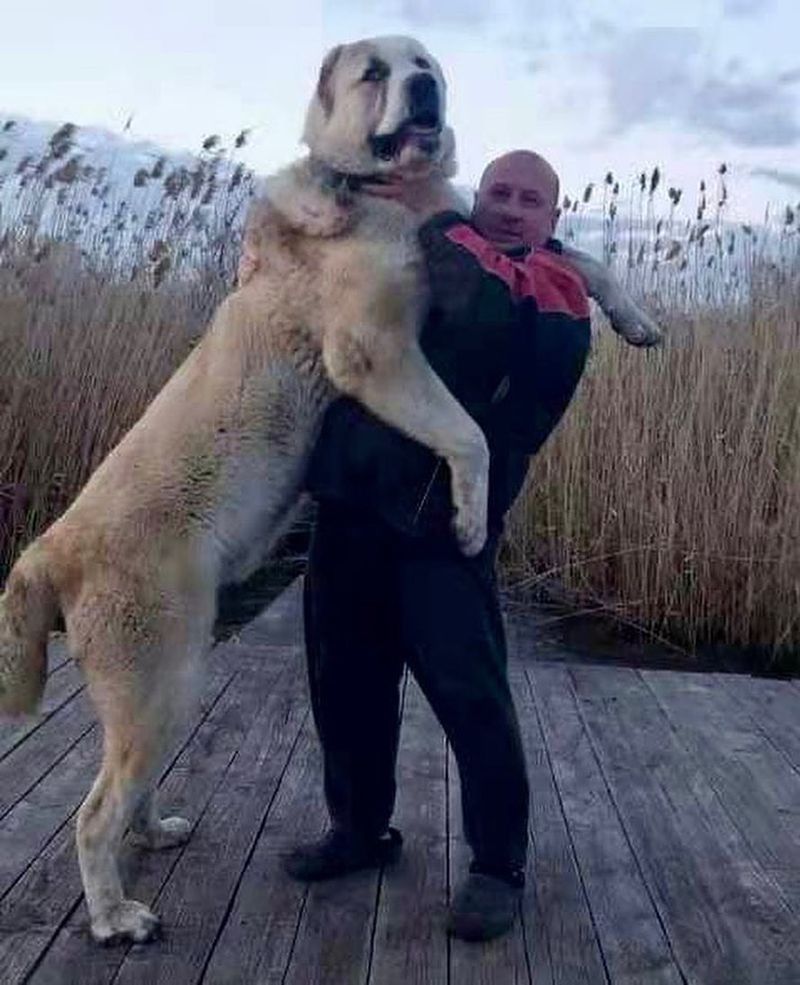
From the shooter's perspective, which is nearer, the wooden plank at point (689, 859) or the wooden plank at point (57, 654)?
the wooden plank at point (689, 859)

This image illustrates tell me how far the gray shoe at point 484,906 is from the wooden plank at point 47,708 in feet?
4.00

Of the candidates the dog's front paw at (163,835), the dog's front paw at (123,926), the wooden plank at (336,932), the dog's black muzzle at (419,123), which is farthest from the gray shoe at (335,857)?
the dog's black muzzle at (419,123)

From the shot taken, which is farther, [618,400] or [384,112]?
[618,400]

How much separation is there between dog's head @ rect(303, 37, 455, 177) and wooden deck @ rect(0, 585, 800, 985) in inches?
59.6

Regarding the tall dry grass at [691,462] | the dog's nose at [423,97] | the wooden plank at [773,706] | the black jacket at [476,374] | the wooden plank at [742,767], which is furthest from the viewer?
the tall dry grass at [691,462]

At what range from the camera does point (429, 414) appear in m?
2.82

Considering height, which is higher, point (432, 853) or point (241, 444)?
point (241, 444)

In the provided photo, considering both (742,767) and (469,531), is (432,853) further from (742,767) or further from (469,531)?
(742,767)

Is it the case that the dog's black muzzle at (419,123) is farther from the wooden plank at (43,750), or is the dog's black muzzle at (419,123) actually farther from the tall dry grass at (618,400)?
the tall dry grass at (618,400)

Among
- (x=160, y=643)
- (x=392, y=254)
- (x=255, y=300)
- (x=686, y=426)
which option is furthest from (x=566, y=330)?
(x=686, y=426)

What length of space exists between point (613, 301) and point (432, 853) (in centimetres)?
128

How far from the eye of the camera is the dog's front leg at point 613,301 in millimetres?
3164

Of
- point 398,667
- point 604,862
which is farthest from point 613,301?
point 604,862

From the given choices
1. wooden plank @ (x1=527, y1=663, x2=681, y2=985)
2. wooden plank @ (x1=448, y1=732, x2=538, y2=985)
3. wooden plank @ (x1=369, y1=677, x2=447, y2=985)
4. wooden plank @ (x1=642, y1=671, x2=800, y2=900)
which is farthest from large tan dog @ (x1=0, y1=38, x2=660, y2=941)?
wooden plank @ (x1=642, y1=671, x2=800, y2=900)
